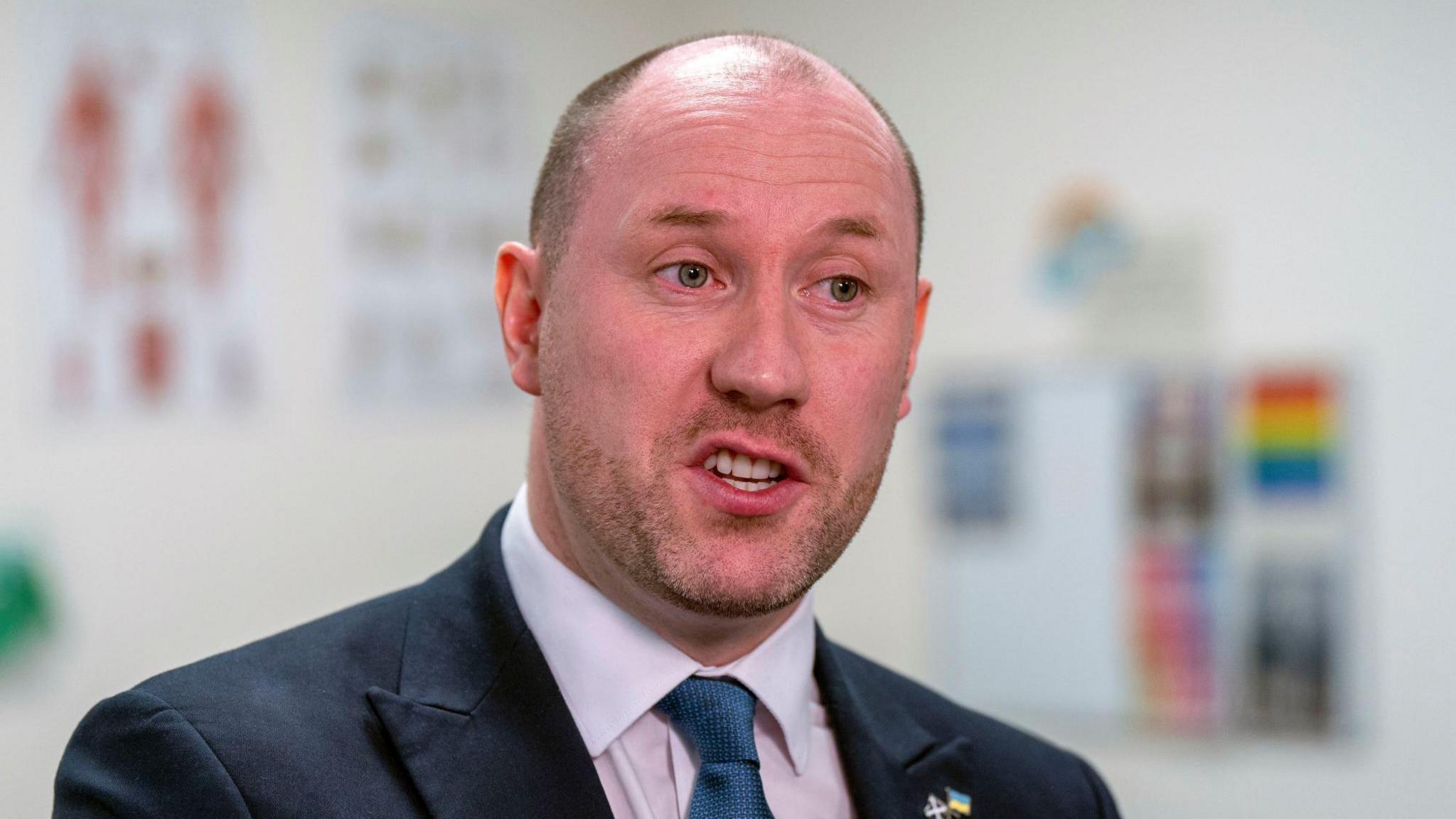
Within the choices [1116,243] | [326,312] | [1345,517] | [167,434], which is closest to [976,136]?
[1116,243]

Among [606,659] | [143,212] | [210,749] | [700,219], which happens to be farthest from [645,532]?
[143,212]

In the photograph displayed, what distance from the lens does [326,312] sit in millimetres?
2893

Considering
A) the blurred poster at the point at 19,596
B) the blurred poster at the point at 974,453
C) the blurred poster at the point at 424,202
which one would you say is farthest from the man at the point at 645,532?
the blurred poster at the point at 974,453

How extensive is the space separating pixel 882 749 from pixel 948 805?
0.09 meters

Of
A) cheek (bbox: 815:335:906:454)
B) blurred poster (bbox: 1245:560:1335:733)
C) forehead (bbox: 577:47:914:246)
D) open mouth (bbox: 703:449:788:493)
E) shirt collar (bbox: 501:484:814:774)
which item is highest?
forehead (bbox: 577:47:914:246)

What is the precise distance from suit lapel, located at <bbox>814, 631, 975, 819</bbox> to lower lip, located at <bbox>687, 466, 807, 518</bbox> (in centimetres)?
30

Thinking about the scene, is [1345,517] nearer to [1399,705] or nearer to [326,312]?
[1399,705]

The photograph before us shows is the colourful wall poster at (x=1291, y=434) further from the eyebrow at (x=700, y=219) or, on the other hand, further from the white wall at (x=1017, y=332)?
the eyebrow at (x=700, y=219)

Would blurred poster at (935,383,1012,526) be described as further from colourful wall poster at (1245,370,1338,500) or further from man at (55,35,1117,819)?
man at (55,35,1117,819)

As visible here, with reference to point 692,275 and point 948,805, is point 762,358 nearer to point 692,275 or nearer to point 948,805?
point 692,275

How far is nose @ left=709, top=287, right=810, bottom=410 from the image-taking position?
→ 1.13 m

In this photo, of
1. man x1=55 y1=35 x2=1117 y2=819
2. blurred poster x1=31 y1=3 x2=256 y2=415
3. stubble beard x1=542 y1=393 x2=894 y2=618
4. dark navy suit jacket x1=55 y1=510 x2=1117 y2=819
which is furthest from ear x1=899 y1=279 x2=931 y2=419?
blurred poster x1=31 y1=3 x2=256 y2=415

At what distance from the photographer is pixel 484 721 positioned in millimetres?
1165

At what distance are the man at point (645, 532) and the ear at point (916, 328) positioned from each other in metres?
0.06
